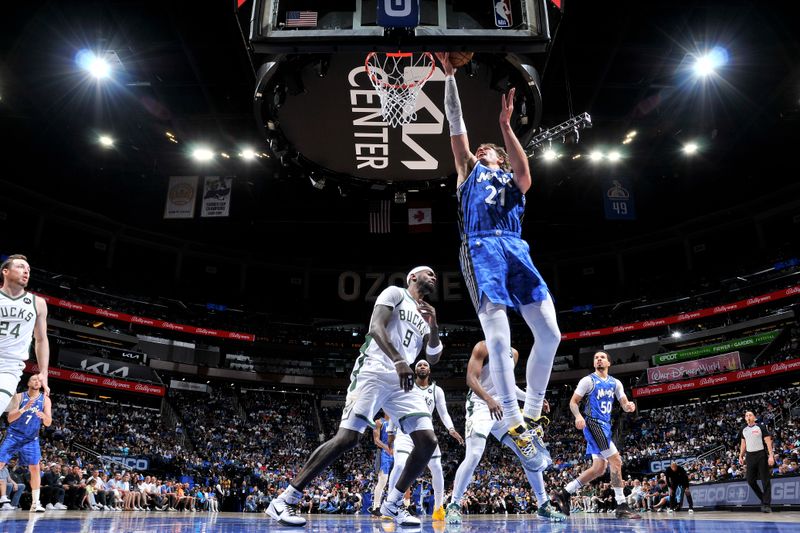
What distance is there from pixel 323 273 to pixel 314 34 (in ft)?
129

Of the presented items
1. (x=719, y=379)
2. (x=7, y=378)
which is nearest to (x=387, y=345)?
(x=7, y=378)

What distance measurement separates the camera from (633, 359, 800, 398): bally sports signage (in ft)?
94.9

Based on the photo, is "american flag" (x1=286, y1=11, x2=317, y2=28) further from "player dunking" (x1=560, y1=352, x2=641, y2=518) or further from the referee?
the referee

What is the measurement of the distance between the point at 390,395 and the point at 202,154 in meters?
22.6

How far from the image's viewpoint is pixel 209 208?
26125mm

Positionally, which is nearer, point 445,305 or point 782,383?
point 782,383

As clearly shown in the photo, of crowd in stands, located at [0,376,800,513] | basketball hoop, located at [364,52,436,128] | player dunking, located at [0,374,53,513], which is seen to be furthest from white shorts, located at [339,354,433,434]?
crowd in stands, located at [0,376,800,513]

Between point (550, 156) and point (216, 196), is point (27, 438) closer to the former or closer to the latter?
point (216, 196)

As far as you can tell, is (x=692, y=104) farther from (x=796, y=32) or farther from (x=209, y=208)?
(x=209, y=208)

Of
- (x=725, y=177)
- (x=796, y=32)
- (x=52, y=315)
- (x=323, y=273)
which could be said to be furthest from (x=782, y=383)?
(x=52, y=315)

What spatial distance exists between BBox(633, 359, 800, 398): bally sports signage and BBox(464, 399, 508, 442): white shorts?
28.0 m

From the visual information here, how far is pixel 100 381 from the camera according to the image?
1256 inches

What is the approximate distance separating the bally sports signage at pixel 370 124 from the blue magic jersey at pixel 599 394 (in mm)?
6410

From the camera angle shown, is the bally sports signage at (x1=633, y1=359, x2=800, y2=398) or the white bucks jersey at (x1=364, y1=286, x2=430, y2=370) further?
the bally sports signage at (x1=633, y1=359, x2=800, y2=398)
